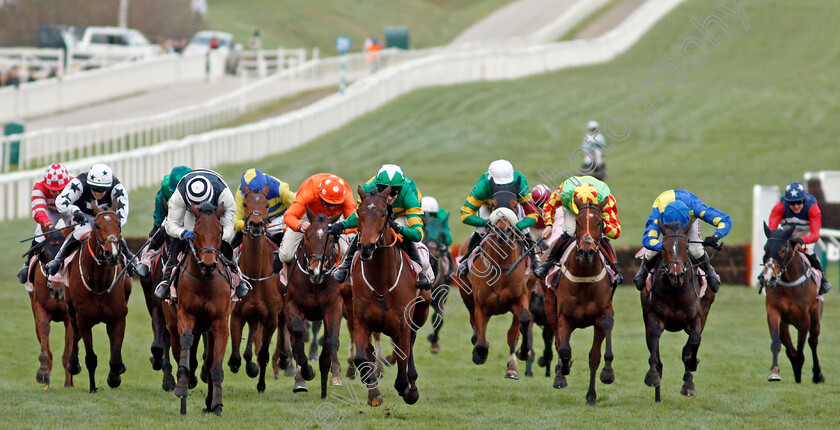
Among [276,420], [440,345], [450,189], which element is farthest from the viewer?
[450,189]

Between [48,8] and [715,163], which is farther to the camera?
[48,8]

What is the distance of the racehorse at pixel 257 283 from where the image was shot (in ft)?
37.9

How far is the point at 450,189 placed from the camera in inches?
1053

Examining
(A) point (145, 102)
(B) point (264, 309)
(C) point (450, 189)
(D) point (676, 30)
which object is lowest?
(B) point (264, 309)

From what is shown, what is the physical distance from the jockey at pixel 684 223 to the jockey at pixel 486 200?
1.26m

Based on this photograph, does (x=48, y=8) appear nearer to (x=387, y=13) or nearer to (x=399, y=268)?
(x=387, y=13)

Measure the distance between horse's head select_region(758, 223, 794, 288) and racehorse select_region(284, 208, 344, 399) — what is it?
4.75 m

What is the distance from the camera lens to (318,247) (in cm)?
1129

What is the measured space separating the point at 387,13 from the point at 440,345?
60985 millimetres

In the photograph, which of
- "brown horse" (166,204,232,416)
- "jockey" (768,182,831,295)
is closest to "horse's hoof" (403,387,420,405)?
"brown horse" (166,204,232,416)

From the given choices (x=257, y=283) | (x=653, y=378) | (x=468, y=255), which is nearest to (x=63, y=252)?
(x=257, y=283)

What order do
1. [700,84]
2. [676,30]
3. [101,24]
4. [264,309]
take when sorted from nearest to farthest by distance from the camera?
[264,309], [700,84], [676,30], [101,24]

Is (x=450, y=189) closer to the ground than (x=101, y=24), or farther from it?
closer to the ground

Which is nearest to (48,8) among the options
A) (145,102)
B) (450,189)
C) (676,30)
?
(145,102)
